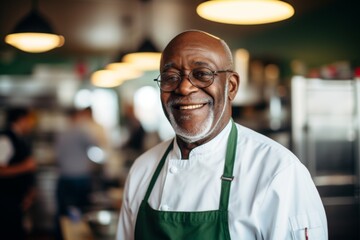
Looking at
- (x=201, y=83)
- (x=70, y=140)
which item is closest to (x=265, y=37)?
(x=70, y=140)

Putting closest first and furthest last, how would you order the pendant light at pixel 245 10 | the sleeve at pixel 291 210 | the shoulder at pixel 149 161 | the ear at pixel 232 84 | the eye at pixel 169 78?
the sleeve at pixel 291 210
the eye at pixel 169 78
the ear at pixel 232 84
the shoulder at pixel 149 161
the pendant light at pixel 245 10

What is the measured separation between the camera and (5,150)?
19.5ft

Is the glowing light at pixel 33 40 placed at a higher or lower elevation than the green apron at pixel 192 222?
higher

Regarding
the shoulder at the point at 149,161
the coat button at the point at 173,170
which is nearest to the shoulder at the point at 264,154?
the coat button at the point at 173,170

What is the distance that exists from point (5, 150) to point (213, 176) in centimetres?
439

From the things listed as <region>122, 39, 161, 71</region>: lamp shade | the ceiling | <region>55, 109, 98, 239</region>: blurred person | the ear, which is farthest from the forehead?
<region>55, 109, 98, 239</region>: blurred person

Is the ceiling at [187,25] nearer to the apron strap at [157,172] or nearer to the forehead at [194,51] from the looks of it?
the apron strap at [157,172]

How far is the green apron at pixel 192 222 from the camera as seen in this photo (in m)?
1.93

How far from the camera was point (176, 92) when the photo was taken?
81.6 inches

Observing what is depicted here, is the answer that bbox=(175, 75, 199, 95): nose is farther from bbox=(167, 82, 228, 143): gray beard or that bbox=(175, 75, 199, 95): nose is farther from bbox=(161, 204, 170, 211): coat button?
bbox=(161, 204, 170, 211): coat button

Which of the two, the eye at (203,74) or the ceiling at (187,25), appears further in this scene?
the ceiling at (187,25)

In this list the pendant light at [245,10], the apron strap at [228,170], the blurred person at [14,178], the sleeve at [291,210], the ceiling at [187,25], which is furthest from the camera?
the ceiling at [187,25]

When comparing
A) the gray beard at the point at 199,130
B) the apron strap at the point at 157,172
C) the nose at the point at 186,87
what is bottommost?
the apron strap at the point at 157,172

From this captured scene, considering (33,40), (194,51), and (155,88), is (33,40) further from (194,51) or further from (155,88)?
(155,88)
